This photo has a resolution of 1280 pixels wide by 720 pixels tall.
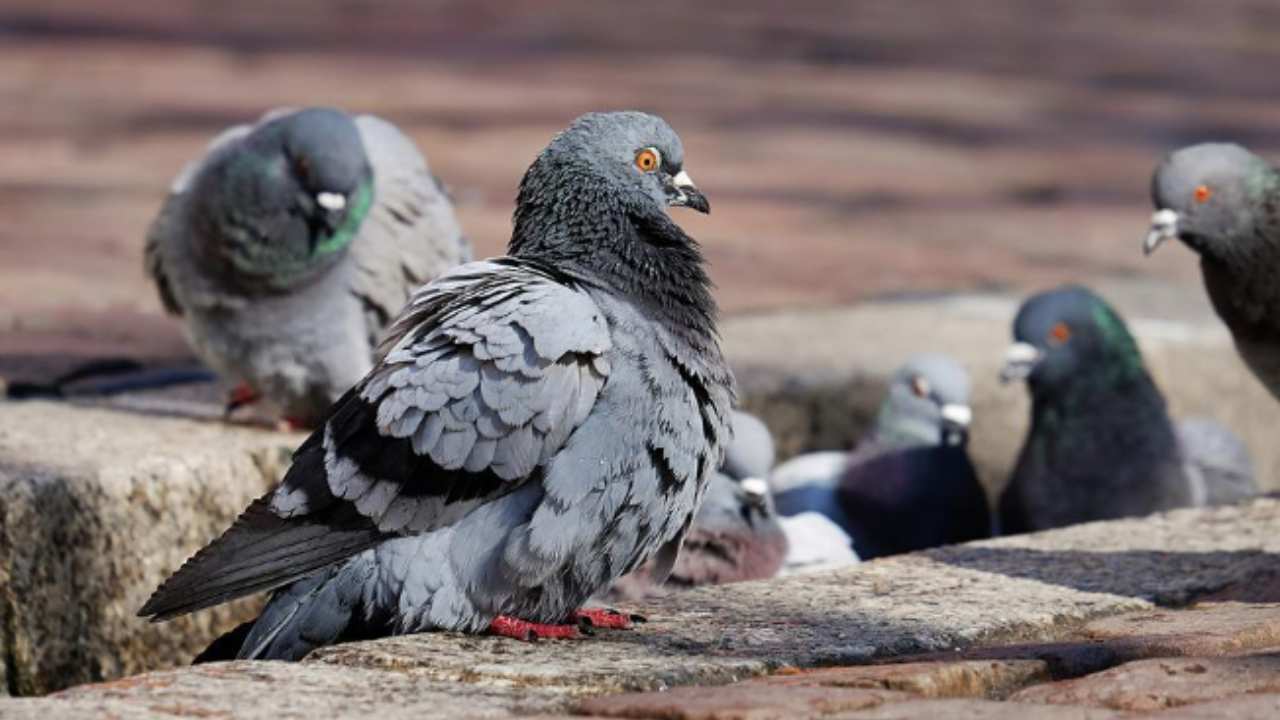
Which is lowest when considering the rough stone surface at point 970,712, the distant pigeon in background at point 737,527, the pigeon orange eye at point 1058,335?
the distant pigeon in background at point 737,527

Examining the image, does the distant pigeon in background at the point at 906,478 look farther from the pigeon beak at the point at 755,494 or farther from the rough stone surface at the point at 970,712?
the rough stone surface at the point at 970,712

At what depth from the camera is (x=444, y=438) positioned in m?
3.98

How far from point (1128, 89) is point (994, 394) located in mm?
7960

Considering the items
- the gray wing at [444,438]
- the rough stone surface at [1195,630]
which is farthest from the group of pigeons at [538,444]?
the rough stone surface at [1195,630]

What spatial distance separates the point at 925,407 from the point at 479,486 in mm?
2954

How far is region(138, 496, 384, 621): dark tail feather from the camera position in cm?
391

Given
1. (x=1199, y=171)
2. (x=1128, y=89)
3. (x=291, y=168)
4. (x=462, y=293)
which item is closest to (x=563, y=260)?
(x=462, y=293)

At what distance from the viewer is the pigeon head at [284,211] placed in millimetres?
5867

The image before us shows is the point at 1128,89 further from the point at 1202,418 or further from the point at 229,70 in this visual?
the point at 1202,418

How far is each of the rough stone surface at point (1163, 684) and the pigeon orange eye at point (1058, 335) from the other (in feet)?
9.96

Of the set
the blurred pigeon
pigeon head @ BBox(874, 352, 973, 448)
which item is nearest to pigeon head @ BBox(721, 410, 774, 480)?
the blurred pigeon

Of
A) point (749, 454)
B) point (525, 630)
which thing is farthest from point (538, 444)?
point (749, 454)

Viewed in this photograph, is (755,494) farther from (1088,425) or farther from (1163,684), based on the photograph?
(1163,684)

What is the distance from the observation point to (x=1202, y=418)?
741 centimetres
